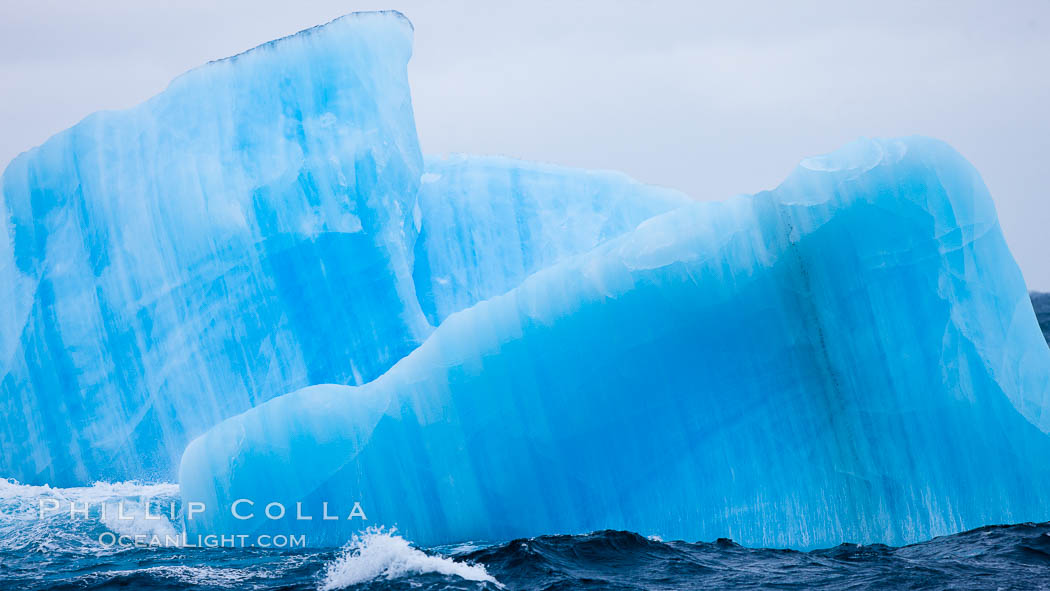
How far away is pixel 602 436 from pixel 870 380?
7.83ft

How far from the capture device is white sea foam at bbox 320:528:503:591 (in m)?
7.05

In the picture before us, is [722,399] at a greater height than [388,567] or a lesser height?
greater

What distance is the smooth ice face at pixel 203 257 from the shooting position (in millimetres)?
11719

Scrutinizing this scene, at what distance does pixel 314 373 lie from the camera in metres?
12.3

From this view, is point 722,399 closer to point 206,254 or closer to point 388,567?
point 388,567

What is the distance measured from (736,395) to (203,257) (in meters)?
6.67

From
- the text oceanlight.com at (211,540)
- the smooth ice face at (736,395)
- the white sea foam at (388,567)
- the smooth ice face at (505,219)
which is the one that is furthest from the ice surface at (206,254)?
the white sea foam at (388,567)

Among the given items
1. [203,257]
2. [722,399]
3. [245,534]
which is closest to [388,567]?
[245,534]

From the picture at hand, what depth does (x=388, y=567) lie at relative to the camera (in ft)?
23.8

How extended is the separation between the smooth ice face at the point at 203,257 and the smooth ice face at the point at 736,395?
114 inches

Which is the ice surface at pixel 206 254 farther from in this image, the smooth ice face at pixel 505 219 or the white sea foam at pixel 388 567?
the white sea foam at pixel 388 567

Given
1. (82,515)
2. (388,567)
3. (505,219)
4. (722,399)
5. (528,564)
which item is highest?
(505,219)

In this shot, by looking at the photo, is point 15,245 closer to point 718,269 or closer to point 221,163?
point 221,163

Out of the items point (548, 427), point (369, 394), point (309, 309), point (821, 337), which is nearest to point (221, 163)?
point (309, 309)
